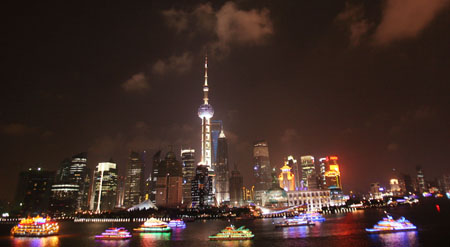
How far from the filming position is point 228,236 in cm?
7475

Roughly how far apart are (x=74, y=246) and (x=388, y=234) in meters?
72.8

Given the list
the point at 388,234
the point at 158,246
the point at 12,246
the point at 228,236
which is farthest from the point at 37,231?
the point at 388,234

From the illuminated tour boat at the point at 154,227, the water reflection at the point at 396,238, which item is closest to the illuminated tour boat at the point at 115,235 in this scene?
the illuminated tour boat at the point at 154,227

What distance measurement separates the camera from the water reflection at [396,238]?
61.1 meters

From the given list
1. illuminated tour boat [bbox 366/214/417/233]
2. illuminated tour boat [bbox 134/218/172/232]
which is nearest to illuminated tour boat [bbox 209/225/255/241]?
illuminated tour boat [bbox 134/218/172/232]

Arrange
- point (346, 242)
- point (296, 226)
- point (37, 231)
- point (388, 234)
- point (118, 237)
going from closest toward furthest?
1. point (346, 242)
2. point (388, 234)
3. point (118, 237)
4. point (37, 231)
5. point (296, 226)

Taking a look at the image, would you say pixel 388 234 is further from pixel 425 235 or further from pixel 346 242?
pixel 346 242

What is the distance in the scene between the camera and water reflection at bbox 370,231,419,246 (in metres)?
61.1

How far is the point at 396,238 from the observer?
220 ft

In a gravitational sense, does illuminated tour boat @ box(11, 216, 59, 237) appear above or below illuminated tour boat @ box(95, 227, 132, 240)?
above

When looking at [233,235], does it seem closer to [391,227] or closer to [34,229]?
[391,227]

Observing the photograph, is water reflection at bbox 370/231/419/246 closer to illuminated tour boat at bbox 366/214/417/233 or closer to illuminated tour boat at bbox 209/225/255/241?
illuminated tour boat at bbox 366/214/417/233

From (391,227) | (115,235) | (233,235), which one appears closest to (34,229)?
(115,235)

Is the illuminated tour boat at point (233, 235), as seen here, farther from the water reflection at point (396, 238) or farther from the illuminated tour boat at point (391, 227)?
the illuminated tour boat at point (391, 227)
